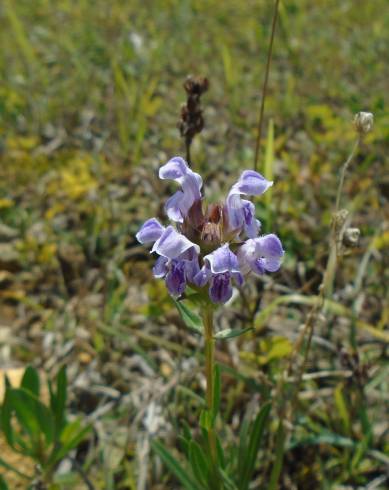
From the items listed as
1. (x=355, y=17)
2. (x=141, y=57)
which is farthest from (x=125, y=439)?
(x=355, y=17)

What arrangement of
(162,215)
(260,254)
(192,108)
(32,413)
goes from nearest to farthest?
(260,254) < (32,413) < (192,108) < (162,215)

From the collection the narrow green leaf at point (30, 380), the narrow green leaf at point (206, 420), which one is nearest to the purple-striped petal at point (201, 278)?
the narrow green leaf at point (206, 420)

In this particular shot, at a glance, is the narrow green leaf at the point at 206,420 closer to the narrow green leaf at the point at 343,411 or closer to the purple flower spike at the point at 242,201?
the purple flower spike at the point at 242,201

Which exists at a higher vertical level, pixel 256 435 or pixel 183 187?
pixel 183 187

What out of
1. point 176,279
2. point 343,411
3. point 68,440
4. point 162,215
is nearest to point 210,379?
point 176,279

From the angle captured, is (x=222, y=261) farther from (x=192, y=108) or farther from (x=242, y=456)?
(x=192, y=108)

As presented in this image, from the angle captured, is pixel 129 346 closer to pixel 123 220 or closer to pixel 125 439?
pixel 125 439

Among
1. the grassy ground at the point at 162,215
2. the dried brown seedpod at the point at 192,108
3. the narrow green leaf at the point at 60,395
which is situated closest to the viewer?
the narrow green leaf at the point at 60,395
